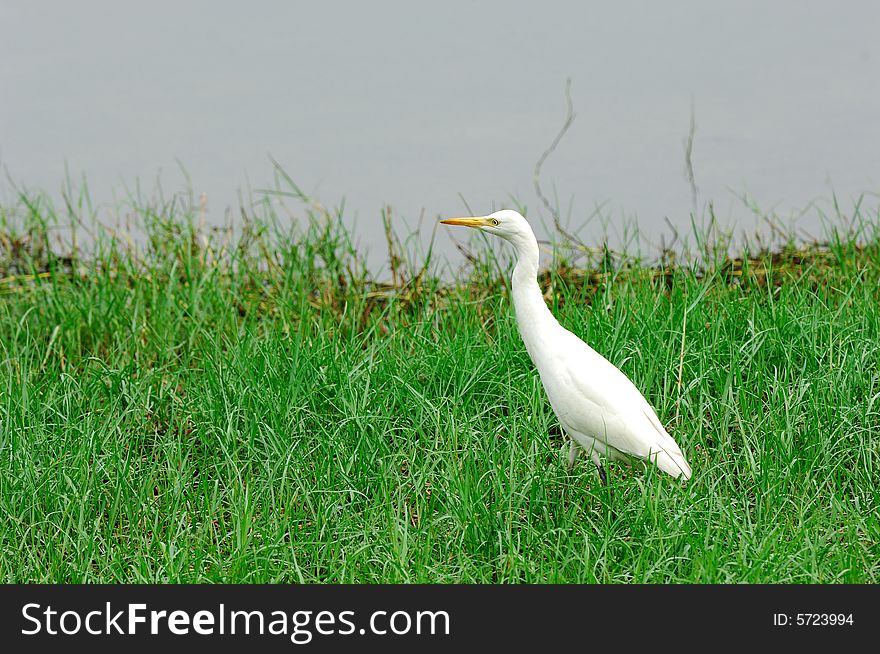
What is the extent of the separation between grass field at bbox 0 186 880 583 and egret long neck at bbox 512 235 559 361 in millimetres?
592

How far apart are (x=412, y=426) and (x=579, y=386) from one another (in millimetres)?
1148

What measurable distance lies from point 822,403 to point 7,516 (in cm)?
375

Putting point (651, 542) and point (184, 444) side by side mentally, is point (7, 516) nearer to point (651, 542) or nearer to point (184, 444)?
point (184, 444)

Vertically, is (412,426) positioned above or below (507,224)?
below

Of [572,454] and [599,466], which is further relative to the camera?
[572,454]

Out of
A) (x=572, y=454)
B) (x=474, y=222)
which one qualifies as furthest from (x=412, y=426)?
(x=474, y=222)

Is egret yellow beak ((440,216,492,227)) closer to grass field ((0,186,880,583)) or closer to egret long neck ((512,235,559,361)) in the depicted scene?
egret long neck ((512,235,559,361))

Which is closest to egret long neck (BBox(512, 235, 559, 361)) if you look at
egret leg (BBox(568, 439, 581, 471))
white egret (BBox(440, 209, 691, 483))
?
white egret (BBox(440, 209, 691, 483))

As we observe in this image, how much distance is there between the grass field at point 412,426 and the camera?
140 inches

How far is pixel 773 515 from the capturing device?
3.69 metres

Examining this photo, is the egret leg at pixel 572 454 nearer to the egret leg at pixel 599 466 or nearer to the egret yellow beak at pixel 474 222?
the egret leg at pixel 599 466

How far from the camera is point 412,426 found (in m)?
4.58

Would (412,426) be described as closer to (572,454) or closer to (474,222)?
(572,454)

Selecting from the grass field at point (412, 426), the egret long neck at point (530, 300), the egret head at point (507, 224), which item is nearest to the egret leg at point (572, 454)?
the grass field at point (412, 426)
